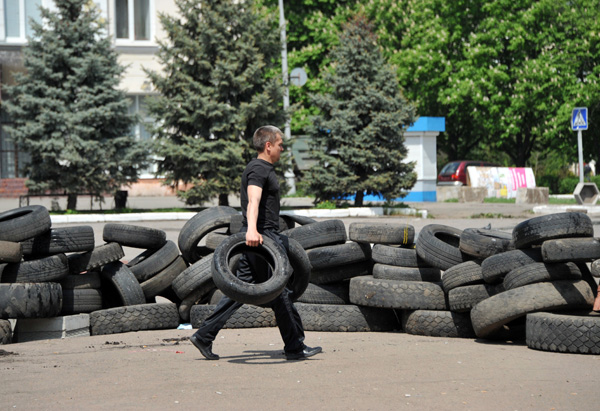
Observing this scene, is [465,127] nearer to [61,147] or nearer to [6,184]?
[6,184]

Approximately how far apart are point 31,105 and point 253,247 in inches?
809

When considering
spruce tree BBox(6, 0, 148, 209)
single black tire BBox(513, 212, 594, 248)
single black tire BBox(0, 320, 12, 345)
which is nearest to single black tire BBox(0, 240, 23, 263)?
single black tire BBox(0, 320, 12, 345)

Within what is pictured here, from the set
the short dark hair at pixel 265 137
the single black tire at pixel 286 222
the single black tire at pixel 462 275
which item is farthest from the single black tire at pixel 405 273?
the short dark hair at pixel 265 137

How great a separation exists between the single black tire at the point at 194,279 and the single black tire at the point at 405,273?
173 cm

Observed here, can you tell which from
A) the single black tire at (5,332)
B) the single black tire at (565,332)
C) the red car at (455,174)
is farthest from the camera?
the red car at (455,174)

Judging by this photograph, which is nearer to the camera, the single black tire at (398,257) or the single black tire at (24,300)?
the single black tire at (24,300)

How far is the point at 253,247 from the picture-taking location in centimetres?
700

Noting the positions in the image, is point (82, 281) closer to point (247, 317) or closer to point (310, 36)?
point (247, 317)

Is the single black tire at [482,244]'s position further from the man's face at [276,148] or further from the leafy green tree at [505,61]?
the leafy green tree at [505,61]

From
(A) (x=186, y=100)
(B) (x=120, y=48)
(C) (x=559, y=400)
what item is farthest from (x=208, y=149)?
(C) (x=559, y=400)

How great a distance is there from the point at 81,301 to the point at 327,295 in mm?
2541

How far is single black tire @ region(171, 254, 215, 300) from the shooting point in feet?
29.7

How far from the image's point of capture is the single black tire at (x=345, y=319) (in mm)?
8672

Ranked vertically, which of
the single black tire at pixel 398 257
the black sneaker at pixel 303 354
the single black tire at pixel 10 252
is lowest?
the black sneaker at pixel 303 354
